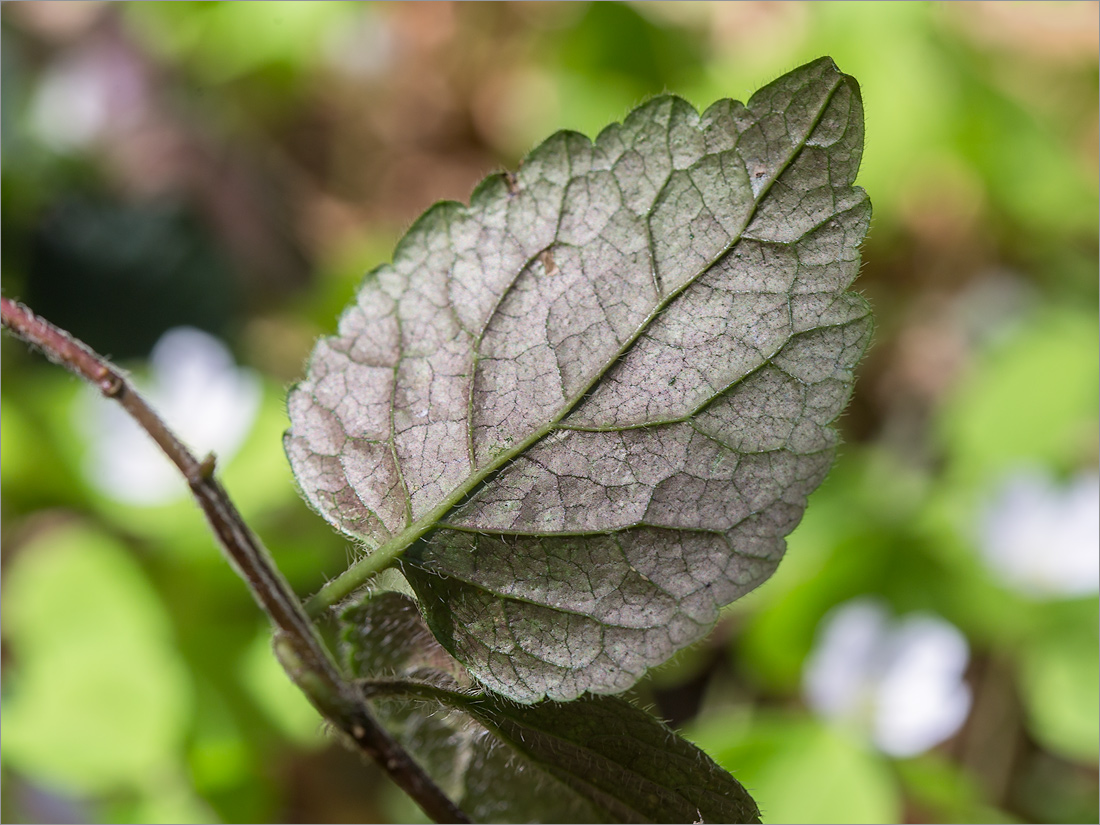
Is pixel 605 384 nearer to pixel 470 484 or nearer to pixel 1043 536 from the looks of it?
pixel 470 484

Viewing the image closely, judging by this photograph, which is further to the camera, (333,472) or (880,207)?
(880,207)

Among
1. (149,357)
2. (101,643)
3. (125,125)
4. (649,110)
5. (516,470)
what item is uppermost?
(125,125)

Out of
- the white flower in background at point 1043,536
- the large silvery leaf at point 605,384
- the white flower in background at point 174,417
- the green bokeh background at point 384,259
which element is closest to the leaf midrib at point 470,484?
the large silvery leaf at point 605,384

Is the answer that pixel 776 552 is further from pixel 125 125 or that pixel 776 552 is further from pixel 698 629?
pixel 125 125

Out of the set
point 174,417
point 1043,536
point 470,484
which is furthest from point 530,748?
point 1043,536

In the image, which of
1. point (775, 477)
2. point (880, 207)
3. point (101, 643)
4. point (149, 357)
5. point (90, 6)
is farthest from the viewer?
point (90, 6)

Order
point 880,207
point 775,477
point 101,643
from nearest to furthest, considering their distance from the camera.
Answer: point 775,477 → point 101,643 → point 880,207

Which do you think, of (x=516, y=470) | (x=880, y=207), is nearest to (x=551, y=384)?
(x=516, y=470)

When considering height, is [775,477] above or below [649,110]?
below
